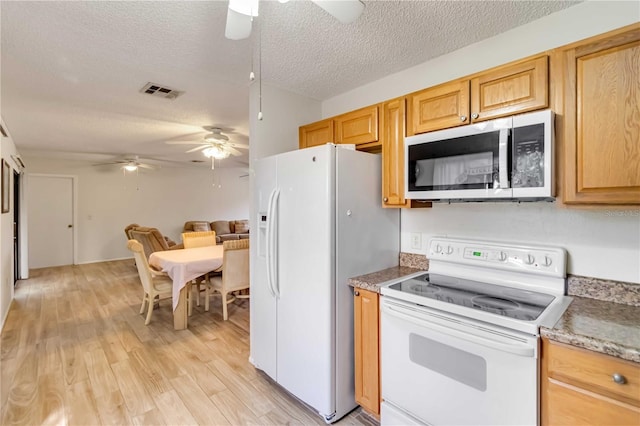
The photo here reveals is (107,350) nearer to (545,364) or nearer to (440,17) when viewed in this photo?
(545,364)

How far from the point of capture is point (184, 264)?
3.44 metres

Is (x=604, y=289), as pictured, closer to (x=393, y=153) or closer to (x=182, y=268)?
(x=393, y=153)

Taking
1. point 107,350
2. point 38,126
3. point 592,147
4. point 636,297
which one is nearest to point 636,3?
point 592,147

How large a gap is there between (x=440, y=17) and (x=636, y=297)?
174 centimetres

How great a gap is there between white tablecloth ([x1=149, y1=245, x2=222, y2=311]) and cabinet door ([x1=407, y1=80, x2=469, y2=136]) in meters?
2.84

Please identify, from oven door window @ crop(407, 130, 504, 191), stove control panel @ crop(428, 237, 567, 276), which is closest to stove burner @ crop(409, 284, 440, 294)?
stove control panel @ crop(428, 237, 567, 276)

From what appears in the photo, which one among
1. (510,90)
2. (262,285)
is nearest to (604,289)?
(510,90)

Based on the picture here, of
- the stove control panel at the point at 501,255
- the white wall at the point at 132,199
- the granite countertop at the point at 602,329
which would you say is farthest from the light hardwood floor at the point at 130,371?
the white wall at the point at 132,199

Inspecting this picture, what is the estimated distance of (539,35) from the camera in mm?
1724

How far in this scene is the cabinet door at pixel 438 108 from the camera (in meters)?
1.73

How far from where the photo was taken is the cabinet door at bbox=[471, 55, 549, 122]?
4.83 feet

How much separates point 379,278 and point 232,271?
230 centimetres

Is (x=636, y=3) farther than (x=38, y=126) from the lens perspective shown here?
No

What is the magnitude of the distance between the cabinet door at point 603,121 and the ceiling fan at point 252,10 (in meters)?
1.03
